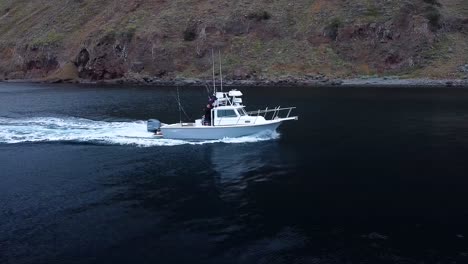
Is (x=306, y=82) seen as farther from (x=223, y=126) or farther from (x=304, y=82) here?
(x=223, y=126)

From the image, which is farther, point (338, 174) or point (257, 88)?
point (257, 88)

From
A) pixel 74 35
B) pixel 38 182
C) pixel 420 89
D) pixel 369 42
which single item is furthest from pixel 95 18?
Answer: pixel 38 182

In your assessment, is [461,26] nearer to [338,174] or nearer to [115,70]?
[115,70]

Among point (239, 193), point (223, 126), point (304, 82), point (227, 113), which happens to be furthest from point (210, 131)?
point (304, 82)

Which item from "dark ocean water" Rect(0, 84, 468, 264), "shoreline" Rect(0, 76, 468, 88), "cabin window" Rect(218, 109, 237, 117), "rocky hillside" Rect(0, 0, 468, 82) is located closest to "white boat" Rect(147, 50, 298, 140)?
"cabin window" Rect(218, 109, 237, 117)

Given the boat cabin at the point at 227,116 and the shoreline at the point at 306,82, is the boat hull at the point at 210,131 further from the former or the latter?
the shoreline at the point at 306,82

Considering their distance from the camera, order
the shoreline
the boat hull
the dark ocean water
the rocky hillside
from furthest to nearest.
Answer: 1. the rocky hillside
2. the shoreline
3. the boat hull
4. the dark ocean water

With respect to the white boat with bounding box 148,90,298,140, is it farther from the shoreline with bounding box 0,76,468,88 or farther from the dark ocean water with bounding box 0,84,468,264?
the shoreline with bounding box 0,76,468,88
